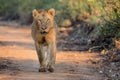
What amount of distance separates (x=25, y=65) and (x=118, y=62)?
2.62 meters

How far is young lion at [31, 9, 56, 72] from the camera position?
12.4 m

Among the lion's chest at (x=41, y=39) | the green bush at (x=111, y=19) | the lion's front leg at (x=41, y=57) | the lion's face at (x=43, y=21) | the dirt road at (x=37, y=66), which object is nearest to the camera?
the dirt road at (x=37, y=66)

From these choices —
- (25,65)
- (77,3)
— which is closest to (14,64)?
(25,65)

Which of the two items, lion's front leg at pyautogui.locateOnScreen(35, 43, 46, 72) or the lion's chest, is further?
the lion's chest

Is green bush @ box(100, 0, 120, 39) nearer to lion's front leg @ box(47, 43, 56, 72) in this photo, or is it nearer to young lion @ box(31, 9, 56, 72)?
young lion @ box(31, 9, 56, 72)

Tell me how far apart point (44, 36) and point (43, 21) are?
0.39 metres

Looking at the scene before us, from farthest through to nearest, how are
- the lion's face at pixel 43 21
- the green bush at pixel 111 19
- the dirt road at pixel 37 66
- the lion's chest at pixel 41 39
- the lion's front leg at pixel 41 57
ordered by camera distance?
1. the green bush at pixel 111 19
2. the lion's chest at pixel 41 39
3. the lion's front leg at pixel 41 57
4. the lion's face at pixel 43 21
5. the dirt road at pixel 37 66

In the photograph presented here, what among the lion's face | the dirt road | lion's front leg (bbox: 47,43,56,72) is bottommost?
the dirt road

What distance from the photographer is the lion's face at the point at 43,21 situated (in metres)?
12.4

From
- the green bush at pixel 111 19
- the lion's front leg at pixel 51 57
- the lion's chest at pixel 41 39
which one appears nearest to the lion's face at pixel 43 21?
the lion's chest at pixel 41 39

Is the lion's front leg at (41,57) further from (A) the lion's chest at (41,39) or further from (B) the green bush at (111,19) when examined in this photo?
(B) the green bush at (111,19)

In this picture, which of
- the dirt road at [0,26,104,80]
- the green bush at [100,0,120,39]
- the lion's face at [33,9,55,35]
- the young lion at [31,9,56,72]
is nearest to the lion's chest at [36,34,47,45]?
the young lion at [31,9,56,72]

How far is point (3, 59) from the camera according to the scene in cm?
1511

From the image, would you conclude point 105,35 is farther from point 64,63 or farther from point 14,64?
point 14,64
